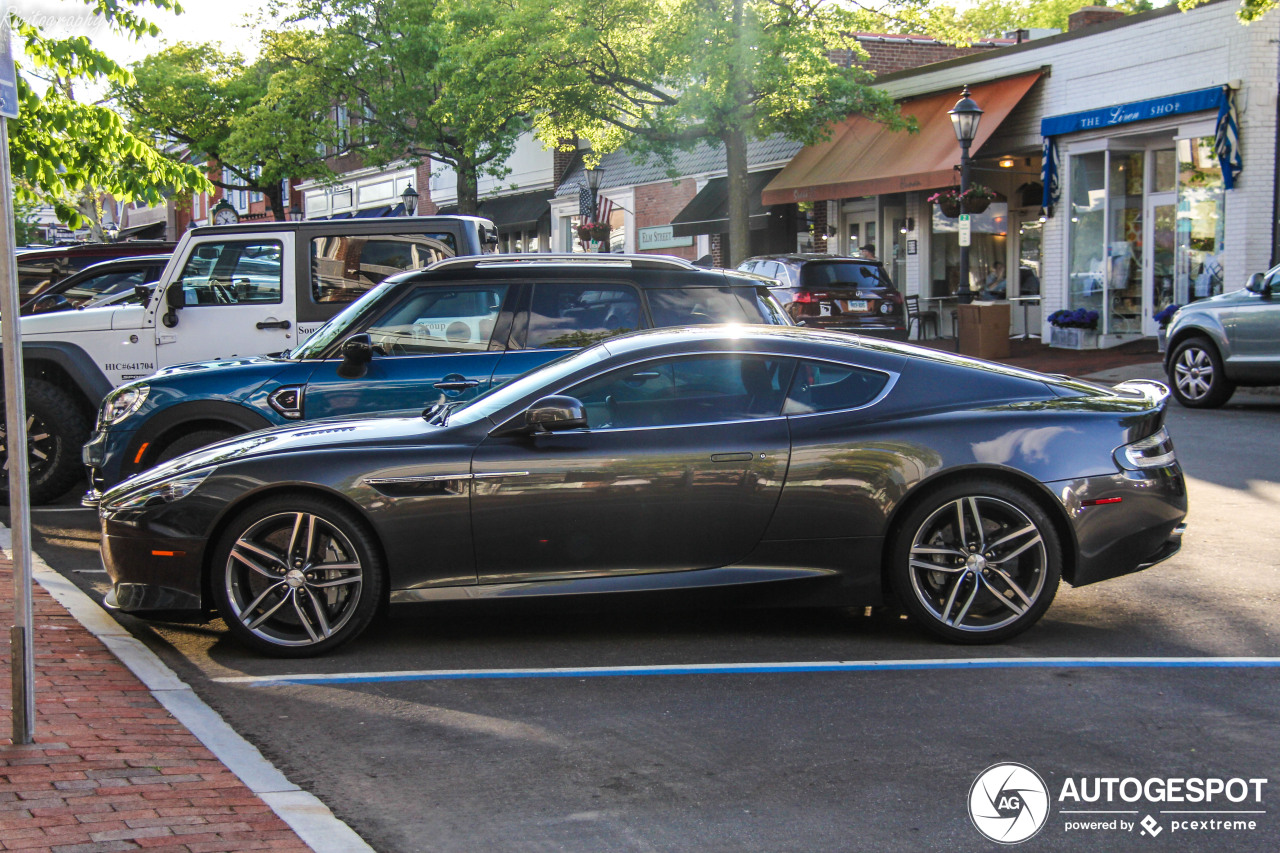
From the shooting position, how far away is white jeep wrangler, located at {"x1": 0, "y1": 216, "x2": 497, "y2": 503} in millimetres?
9945

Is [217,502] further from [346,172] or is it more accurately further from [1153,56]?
[346,172]

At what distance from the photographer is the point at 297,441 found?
229 inches

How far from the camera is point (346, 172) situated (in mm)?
55156

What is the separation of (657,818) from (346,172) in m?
54.0

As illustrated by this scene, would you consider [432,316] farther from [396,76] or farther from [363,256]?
[396,76]

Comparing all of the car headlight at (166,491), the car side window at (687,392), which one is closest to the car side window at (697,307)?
the car side window at (687,392)

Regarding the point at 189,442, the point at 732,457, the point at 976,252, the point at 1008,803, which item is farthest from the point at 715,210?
the point at 1008,803

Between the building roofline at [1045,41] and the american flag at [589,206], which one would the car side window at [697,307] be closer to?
the building roofline at [1045,41]

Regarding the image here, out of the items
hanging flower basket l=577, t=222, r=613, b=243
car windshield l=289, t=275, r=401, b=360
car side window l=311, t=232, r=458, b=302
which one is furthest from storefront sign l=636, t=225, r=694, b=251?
car windshield l=289, t=275, r=401, b=360

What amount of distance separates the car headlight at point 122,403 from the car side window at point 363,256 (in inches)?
84.6

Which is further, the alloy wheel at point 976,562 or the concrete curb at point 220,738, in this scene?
the alloy wheel at point 976,562

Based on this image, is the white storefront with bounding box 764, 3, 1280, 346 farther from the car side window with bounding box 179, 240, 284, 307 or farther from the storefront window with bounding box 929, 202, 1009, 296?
the car side window with bounding box 179, 240, 284, 307

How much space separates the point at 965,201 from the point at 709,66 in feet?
18.5

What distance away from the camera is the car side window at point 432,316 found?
8078 mm
